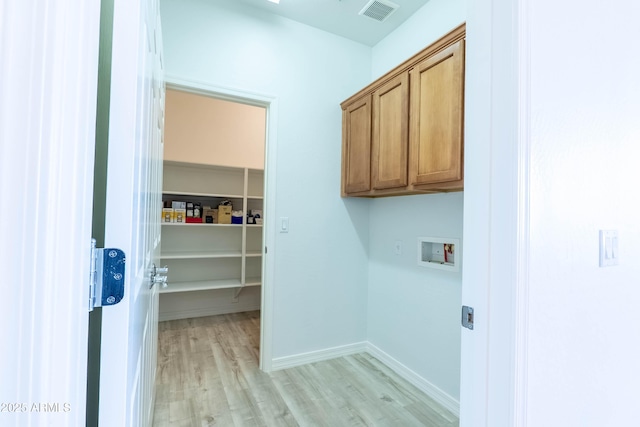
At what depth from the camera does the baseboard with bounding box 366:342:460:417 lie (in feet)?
6.47

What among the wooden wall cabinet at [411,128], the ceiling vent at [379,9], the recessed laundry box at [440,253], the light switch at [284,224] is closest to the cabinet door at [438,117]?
the wooden wall cabinet at [411,128]

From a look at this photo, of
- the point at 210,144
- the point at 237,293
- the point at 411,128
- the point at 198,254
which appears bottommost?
the point at 237,293

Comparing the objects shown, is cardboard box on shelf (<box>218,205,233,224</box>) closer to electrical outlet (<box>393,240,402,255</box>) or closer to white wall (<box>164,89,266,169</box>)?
white wall (<box>164,89,266,169</box>)

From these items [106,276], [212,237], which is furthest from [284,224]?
[106,276]

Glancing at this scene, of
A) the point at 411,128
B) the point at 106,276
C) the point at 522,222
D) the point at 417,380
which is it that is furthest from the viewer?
the point at 417,380

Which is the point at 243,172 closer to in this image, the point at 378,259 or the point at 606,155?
the point at 378,259

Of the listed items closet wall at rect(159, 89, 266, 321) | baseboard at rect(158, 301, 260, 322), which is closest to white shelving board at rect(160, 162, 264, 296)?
closet wall at rect(159, 89, 266, 321)

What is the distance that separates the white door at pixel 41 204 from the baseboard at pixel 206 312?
11.5 ft

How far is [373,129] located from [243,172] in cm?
213

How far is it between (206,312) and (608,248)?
3.78 m

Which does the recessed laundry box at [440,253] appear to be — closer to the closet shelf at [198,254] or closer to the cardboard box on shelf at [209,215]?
the closet shelf at [198,254]

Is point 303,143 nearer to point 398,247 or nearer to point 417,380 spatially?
point 398,247

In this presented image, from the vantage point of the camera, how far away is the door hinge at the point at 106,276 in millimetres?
506

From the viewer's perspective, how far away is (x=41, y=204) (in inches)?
15.5
